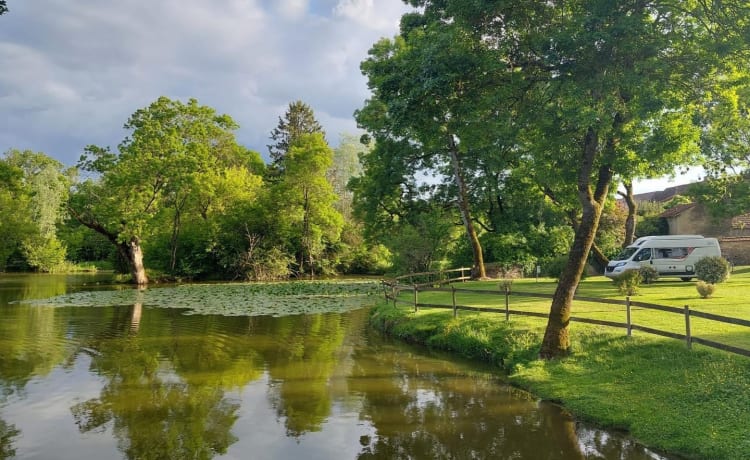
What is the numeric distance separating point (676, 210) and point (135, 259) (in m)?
44.3

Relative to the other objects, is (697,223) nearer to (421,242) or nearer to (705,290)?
(421,242)

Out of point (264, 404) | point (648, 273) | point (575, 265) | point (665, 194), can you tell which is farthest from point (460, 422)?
point (665, 194)

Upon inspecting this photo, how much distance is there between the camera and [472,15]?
10.4 m

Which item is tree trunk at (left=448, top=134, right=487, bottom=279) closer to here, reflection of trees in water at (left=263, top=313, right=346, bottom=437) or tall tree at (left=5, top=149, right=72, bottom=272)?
reflection of trees in water at (left=263, top=313, right=346, bottom=437)

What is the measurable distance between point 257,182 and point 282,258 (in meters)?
8.29

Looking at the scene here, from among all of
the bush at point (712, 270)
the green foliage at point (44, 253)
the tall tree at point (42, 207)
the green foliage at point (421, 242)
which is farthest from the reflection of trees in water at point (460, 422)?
the green foliage at point (44, 253)

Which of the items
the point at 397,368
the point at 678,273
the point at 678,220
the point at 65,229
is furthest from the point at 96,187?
the point at 678,220

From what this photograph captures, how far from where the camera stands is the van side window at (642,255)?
85.4 feet

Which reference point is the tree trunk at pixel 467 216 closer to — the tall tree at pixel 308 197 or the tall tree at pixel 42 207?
the tall tree at pixel 308 197

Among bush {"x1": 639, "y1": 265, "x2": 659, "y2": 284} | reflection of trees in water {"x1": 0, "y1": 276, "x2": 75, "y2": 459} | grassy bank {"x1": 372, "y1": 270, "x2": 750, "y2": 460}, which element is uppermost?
bush {"x1": 639, "y1": 265, "x2": 659, "y2": 284}

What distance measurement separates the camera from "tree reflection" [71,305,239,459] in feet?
23.3

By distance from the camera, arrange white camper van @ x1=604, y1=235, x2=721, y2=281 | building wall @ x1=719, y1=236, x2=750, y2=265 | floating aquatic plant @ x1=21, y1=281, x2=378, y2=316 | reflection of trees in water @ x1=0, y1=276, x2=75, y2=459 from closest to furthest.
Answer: reflection of trees in water @ x1=0, y1=276, x2=75, y2=459 → floating aquatic plant @ x1=21, y1=281, x2=378, y2=316 → white camper van @ x1=604, y1=235, x2=721, y2=281 → building wall @ x1=719, y1=236, x2=750, y2=265

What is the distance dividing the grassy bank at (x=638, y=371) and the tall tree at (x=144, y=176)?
30.0 m

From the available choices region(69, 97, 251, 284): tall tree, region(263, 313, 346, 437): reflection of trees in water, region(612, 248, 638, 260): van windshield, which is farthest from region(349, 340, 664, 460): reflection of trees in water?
region(69, 97, 251, 284): tall tree
